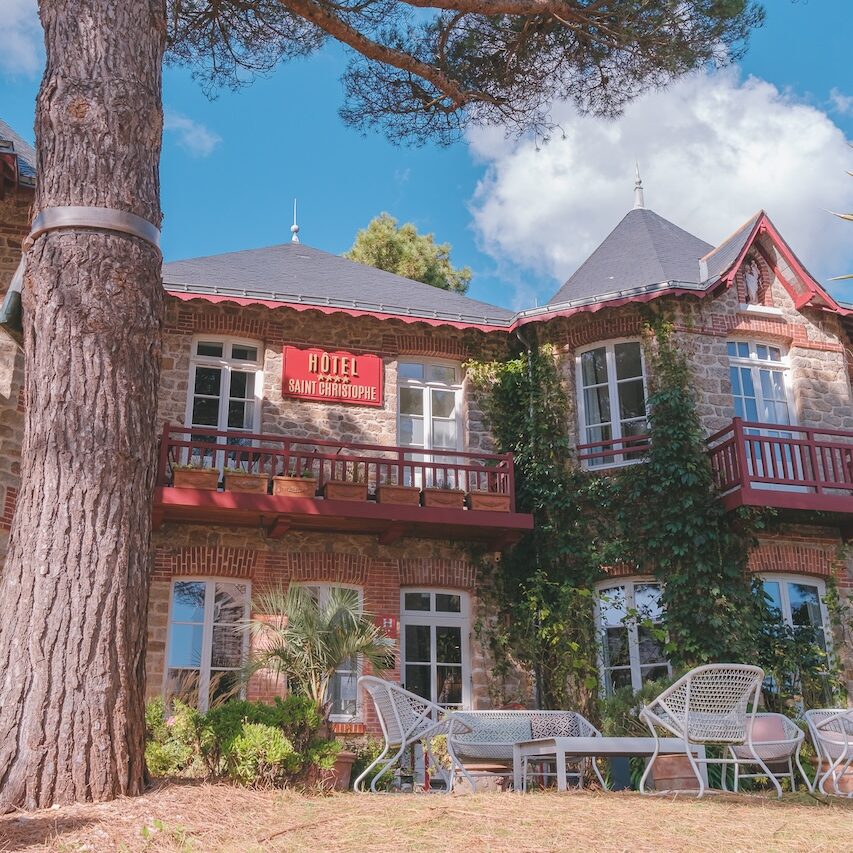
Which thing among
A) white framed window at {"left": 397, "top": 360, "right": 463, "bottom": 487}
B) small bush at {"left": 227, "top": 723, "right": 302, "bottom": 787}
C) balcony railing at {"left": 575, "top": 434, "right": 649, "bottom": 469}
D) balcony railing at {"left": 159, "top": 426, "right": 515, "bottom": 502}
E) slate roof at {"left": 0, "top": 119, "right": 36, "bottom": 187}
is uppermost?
slate roof at {"left": 0, "top": 119, "right": 36, "bottom": 187}

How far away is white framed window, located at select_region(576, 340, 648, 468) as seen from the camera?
14.3 m

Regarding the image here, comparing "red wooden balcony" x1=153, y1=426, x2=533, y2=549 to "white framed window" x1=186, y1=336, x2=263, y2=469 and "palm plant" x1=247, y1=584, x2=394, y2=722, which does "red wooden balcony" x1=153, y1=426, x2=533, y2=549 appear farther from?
"palm plant" x1=247, y1=584, x2=394, y2=722

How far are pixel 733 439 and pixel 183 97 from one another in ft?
24.9

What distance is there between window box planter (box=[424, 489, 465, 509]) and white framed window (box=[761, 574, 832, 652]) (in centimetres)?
402

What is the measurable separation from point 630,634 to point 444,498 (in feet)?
9.79

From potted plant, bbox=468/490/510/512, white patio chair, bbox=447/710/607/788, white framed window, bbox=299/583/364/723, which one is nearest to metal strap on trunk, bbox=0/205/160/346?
white patio chair, bbox=447/710/607/788

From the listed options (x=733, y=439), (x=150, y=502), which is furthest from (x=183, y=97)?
(x=733, y=439)

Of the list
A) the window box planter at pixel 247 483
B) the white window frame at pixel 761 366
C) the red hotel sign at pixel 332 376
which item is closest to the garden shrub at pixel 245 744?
the window box planter at pixel 247 483

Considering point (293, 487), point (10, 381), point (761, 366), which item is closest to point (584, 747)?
point (293, 487)

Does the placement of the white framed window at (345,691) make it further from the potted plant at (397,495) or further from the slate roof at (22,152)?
the slate roof at (22,152)

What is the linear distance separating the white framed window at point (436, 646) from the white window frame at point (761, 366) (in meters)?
4.91

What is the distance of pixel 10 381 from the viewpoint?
36.2ft

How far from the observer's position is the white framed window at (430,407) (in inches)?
575

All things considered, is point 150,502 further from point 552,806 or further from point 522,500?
point 522,500
